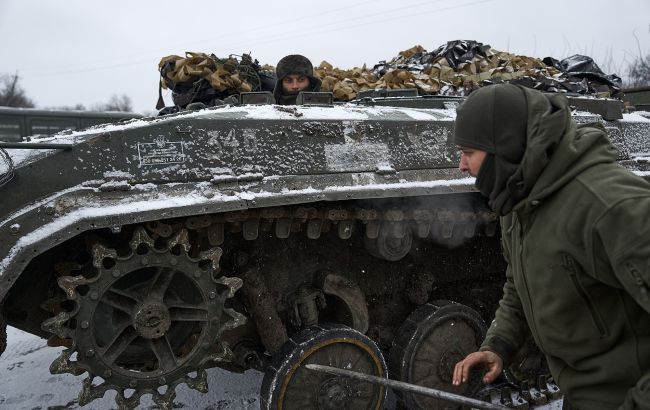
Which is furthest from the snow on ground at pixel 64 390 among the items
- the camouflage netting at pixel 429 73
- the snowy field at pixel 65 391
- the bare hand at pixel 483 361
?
the camouflage netting at pixel 429 73

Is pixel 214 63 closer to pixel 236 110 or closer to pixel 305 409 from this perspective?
pixel 236 110

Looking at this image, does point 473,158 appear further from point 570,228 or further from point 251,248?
point 251,248

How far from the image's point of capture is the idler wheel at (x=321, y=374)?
3.22 metres

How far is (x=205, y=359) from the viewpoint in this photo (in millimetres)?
2865

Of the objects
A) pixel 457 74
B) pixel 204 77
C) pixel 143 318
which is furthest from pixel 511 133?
pixel 457 74

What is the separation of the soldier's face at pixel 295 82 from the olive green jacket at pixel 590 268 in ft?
12.9

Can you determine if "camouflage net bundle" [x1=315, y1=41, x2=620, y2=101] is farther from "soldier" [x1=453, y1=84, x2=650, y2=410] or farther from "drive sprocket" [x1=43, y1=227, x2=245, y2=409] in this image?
"soldier" [x1=453, y1=84, x2=650, y2=410]

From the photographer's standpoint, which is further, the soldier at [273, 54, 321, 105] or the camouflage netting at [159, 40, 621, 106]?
the camouflage netting at [159, 40, 621, 106]

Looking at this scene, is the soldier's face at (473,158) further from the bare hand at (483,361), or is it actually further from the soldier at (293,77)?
the soldier at (293,77)

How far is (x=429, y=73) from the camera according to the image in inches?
332

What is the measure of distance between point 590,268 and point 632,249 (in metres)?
0.17

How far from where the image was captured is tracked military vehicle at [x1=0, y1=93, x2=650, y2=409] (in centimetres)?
265

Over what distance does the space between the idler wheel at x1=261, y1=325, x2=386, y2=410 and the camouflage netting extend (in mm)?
3771

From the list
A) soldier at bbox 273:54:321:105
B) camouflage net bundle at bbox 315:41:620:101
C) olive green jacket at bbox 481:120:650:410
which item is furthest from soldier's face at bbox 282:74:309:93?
olive green jacket at bbox 481:120:650:410
